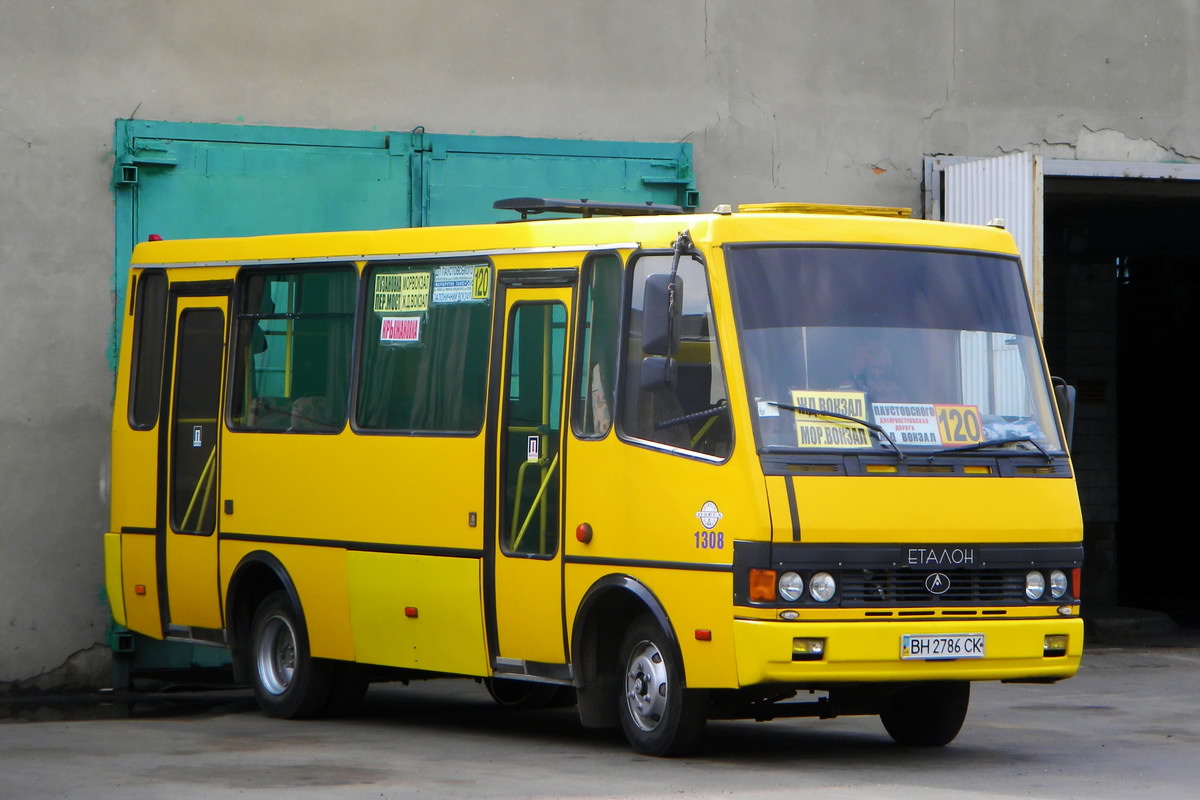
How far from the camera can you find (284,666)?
12.7m

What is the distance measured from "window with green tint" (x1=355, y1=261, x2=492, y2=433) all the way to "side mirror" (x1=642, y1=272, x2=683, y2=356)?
160 cm

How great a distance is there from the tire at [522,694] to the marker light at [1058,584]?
3.90 meters

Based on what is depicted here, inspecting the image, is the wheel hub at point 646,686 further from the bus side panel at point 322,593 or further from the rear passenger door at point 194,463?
the rear passenger door at point 194,463

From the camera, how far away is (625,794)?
29.3 ft

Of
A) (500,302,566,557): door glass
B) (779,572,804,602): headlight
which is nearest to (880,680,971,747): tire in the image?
(779,572,804,602): headlight

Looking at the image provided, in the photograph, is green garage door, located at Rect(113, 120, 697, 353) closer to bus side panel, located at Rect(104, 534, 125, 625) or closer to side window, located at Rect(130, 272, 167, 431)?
side window, located at Rect(130, 272, 167, 431)

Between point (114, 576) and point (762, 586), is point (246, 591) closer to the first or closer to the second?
point (114, 576)

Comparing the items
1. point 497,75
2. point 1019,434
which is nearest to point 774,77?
point 497,75

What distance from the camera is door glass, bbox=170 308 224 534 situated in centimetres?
1297

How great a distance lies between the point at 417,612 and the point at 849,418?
9.74 feet

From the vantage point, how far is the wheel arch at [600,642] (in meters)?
10.3

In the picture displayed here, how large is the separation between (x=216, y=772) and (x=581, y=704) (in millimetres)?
1852

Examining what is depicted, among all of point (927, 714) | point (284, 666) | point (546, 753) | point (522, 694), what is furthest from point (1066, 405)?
point (284, 666)

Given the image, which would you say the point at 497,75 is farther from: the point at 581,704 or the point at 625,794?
the point at 625,794
